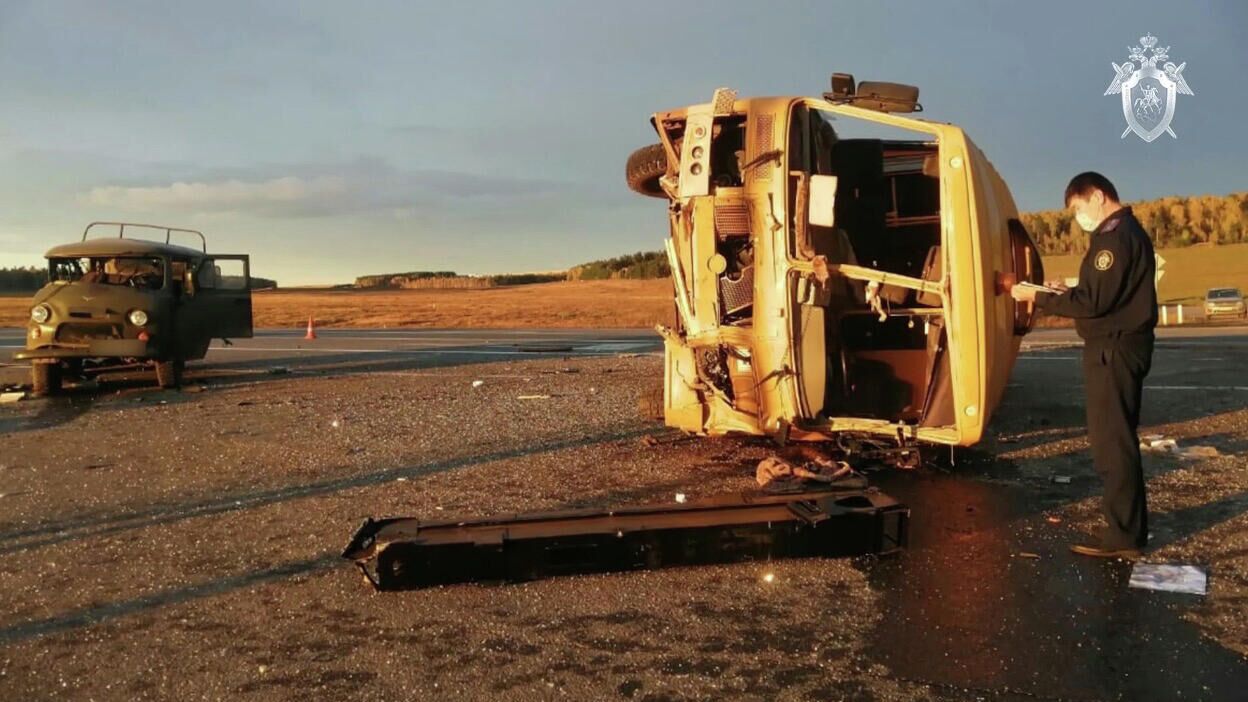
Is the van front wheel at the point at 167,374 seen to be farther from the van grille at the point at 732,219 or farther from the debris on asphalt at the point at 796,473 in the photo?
the van grille at the point at 732,219

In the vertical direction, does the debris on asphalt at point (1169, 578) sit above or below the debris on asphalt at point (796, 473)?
below

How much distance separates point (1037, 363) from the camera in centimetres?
1512

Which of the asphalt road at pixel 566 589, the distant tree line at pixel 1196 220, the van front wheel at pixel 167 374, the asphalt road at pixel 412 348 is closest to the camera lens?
the asphalt road at pixel 566 589

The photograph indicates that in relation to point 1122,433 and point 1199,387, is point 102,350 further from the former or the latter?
point 1199,387

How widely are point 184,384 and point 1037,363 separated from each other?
1364cm

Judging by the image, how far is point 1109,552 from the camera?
15.0 ft

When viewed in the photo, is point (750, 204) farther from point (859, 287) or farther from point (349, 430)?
point (349, 430)

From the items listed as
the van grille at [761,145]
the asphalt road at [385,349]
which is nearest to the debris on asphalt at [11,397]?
the asphalt road at [385,349]

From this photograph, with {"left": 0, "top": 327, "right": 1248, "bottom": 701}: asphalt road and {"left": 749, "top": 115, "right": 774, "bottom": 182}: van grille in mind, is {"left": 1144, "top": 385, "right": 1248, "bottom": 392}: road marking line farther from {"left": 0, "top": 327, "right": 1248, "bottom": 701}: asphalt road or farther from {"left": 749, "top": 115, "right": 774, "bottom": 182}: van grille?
{"left": 749, "top": 115, "right": 774, "bottom": 182}: van grille

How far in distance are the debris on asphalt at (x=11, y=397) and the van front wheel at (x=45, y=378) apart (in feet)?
0.60

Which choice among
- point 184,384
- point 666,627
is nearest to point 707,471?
point 666,627

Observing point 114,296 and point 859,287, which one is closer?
point 859,287

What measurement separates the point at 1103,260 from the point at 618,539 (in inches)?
110

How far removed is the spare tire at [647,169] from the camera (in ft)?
23.2
